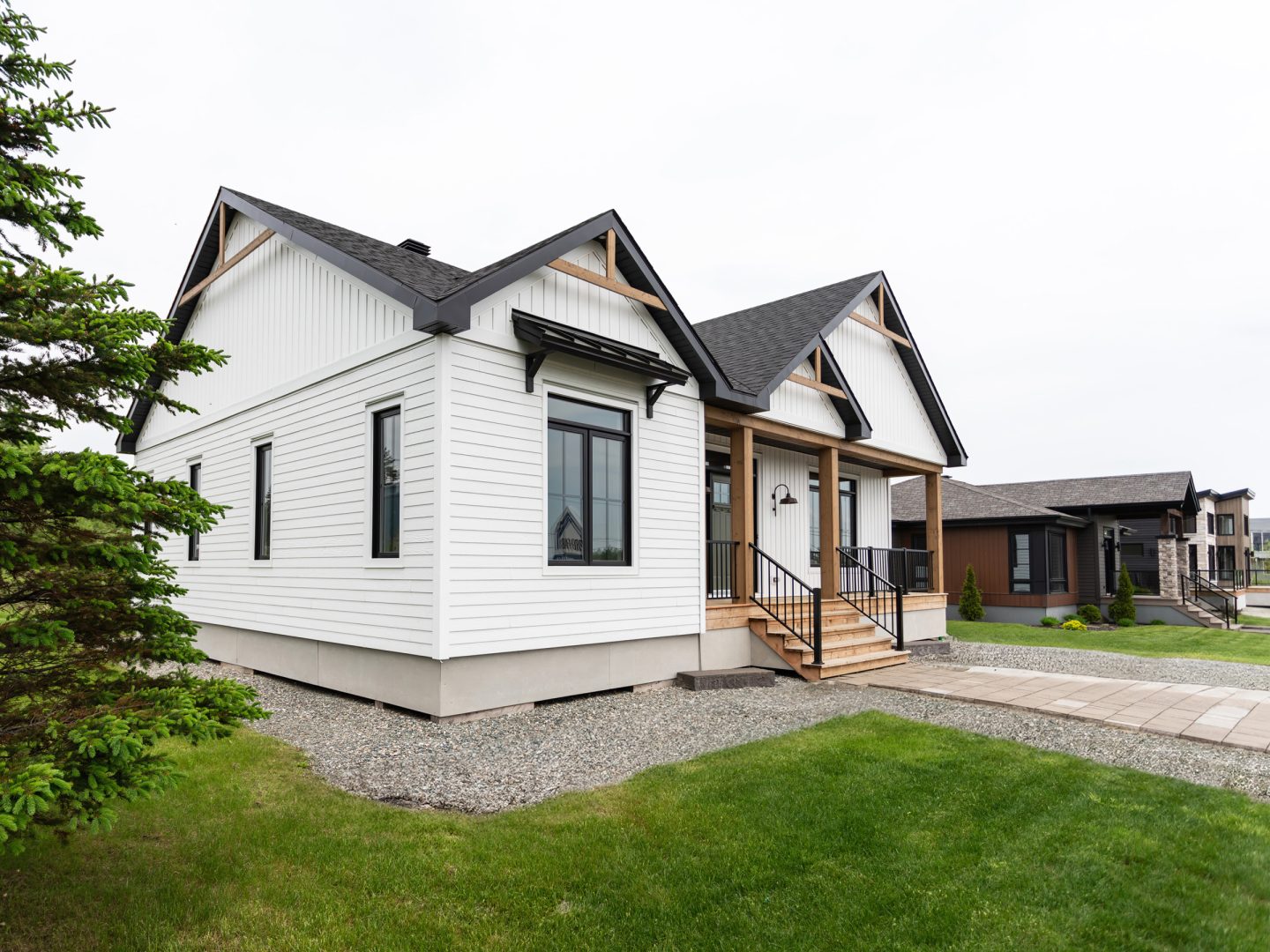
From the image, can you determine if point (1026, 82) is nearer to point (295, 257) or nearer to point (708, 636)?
point (708, 636)

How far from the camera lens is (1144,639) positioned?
59.3 feet

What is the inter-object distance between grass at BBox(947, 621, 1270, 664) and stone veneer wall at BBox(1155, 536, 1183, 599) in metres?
→ 2.82

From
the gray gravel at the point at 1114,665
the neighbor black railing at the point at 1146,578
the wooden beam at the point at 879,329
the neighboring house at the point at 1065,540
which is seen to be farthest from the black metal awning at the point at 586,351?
the neighbor black railing at the point at 1146,578

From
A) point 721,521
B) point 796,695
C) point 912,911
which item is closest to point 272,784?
point 912,911

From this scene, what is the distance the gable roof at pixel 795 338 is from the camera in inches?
435

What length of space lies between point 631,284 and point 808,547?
651cm

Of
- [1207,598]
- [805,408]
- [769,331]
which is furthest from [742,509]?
[1207,598]

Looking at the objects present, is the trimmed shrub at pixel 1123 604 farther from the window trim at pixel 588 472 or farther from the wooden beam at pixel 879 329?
the window trim at pixel 588 472

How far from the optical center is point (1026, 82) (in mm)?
11961

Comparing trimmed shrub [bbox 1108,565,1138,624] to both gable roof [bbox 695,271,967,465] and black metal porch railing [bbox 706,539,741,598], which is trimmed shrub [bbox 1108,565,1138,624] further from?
black metal porch railing [bbox 706,539,741,598]

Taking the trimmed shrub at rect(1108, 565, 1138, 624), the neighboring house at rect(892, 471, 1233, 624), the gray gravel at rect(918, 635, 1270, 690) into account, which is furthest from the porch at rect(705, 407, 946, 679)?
the trimmed shrub at rect(1108, 565, 1138, 624)

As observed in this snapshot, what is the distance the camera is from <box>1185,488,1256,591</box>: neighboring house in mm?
29812

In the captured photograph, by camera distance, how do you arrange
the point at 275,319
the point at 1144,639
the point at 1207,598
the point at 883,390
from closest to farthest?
the point at 275,319 < the point at 883,390 < the point at 1144,639 < the point at 1207,598

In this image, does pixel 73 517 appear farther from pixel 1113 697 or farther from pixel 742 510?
pixel 1113 697
